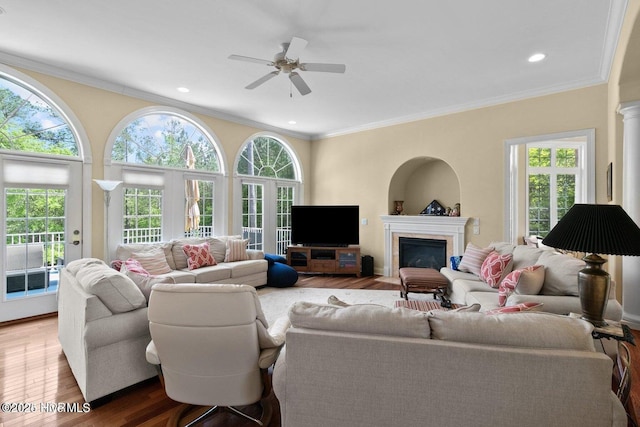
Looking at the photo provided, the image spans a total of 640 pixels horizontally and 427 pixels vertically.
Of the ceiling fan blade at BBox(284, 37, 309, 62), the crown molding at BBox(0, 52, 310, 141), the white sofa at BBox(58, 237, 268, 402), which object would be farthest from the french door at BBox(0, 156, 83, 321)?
the ceiling fan blade at BBox(284, 37, 309, 62)

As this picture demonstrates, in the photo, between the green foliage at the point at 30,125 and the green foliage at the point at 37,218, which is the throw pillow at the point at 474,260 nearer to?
the green foliage at the point at 37,218

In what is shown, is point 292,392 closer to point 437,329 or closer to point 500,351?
point 437,329

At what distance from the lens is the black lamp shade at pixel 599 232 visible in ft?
5.37

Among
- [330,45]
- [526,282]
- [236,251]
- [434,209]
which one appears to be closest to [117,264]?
[236,251]

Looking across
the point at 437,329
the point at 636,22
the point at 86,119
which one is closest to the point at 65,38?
the point at 86,119

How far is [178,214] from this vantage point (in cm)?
516

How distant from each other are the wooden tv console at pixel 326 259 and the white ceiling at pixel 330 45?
9.17 ft

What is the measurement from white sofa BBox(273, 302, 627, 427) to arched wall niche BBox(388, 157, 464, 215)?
4826mm

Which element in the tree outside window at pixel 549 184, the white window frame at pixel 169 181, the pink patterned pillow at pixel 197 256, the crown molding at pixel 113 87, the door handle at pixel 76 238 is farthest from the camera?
the tree outside window at pixel 549 184

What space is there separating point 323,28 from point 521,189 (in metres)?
5.63

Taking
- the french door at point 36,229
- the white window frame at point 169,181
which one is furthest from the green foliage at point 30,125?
the white window frame at point 169,181

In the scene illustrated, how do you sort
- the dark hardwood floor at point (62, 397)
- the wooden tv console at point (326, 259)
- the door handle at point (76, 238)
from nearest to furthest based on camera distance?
the dark hardwood floor at point (62, 397) < the door handle at point (76, 238) < the wooden tv console at point (326, 259)

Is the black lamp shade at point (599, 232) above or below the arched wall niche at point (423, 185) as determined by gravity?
below

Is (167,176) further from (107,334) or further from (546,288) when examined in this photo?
(546,288)
